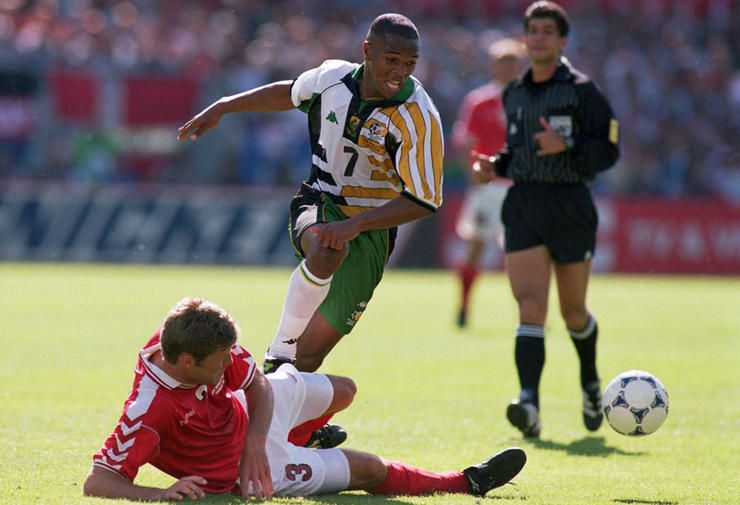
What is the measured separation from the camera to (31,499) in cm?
545

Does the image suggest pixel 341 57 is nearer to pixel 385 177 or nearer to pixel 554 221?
pixel 554 221

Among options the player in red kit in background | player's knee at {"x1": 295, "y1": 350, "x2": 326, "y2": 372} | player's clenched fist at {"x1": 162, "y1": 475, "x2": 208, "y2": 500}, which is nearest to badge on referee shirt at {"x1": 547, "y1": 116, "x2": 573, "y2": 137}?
player's knee at {"x1": 295, "y1": 350, "x2": 326, "y2": 372}

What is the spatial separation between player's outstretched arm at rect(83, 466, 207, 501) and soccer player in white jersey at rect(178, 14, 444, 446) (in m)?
1.04

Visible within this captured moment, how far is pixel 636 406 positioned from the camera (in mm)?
6887

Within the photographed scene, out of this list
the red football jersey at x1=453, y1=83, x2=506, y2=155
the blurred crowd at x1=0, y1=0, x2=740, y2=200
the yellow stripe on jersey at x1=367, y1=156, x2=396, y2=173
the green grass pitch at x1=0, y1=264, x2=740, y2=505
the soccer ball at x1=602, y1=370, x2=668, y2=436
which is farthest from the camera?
the blurred crowd at x1=0, y1=0, x2=740, y2=200

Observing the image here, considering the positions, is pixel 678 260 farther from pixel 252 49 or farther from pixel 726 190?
pixel 252 49

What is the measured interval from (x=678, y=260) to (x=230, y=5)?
36.4 ft

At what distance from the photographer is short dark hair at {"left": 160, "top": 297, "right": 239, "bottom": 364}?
17.2 ft

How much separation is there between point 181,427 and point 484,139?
8242mm

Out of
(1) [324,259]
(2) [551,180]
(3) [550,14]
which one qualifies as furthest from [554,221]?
(1) [324,259]

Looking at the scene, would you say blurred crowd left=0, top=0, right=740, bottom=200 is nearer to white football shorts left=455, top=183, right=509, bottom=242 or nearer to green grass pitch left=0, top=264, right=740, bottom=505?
green grass pitch left=0, top=264, right=740, bottom=505

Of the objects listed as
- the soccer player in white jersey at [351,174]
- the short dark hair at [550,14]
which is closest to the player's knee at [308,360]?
the soccer player in white jersey at [351,174]

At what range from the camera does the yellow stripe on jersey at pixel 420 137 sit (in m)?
6.35

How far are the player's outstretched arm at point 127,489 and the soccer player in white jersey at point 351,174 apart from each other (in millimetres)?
1043
